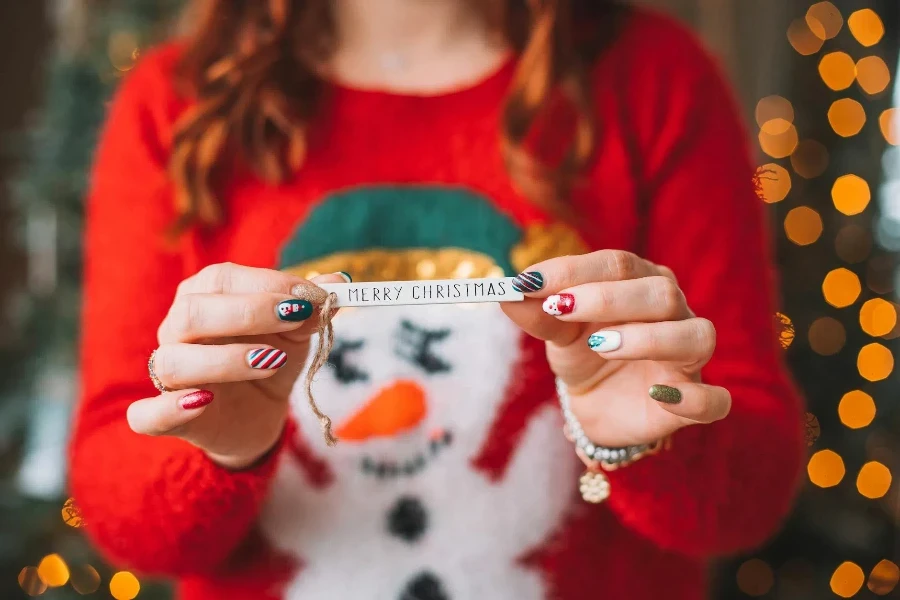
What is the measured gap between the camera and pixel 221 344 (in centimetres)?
29

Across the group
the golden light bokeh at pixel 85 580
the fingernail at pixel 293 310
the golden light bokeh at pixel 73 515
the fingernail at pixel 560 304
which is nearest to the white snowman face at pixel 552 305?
the fingernail at pixel 560 304

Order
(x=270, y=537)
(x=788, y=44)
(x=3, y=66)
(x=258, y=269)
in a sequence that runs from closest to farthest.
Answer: (x=258, y=269)
(x=270, y=537)
(x=788, y=44)
(x=3, y=66)

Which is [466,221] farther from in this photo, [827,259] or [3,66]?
[3,66]

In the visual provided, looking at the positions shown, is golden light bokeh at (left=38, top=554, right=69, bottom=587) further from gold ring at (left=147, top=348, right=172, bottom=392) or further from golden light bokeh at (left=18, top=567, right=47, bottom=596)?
gold ring at (left=147, top=348, right=172, bottom=392)

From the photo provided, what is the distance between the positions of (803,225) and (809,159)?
0.18 ft

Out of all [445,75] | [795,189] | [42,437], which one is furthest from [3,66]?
[795,189]

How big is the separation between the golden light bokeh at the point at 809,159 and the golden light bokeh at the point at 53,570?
2.31 ft

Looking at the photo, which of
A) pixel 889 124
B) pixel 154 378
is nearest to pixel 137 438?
pixel 154 378

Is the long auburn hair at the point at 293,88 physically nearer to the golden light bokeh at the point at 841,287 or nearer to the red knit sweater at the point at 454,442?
the red knit sweater at the point at 454,442

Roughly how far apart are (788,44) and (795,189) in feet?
0.39

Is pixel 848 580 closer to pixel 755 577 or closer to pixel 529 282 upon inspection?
pixel 755 577

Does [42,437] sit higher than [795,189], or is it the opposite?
[795,189]

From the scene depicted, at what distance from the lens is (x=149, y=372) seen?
1.04 feet

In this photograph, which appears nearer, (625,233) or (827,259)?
(625,233)
